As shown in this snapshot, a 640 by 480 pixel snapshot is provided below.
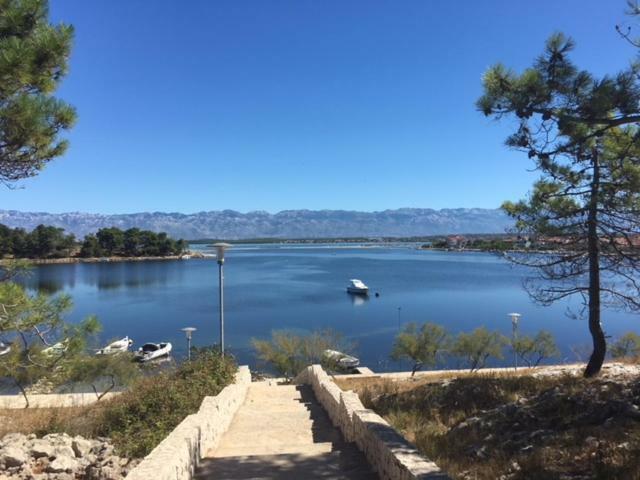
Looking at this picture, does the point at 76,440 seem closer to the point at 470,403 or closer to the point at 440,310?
the point at 470,403

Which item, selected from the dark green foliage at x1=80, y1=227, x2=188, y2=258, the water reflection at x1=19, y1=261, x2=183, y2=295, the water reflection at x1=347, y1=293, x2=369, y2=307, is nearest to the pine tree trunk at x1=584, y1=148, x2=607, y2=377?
the water reflection at x1=347, y1=293, x2=369, y2=307

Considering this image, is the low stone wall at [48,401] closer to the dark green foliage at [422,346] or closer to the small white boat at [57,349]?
the small white boat at [57,349]

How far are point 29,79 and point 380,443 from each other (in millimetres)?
5411

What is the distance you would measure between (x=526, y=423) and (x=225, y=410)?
431 centimetres

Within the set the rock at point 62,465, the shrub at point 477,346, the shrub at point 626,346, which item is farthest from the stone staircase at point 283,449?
the shrub at point 626,346

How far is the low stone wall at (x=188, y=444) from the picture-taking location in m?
4.11

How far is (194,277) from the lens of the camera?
321 feet

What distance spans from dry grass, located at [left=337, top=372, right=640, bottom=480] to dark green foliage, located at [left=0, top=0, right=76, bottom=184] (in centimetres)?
588

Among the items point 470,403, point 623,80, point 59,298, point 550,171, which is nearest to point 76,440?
point 59,298

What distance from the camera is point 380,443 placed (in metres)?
4.88

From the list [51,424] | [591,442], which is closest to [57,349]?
[51,424]

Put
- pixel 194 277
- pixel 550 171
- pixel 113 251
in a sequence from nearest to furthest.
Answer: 1. pixel 550 171
2. pixel 194 277
3. pixel 113 251

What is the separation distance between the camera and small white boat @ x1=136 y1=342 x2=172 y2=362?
34.2 metres

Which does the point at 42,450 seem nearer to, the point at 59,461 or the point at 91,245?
the point at 59,461
